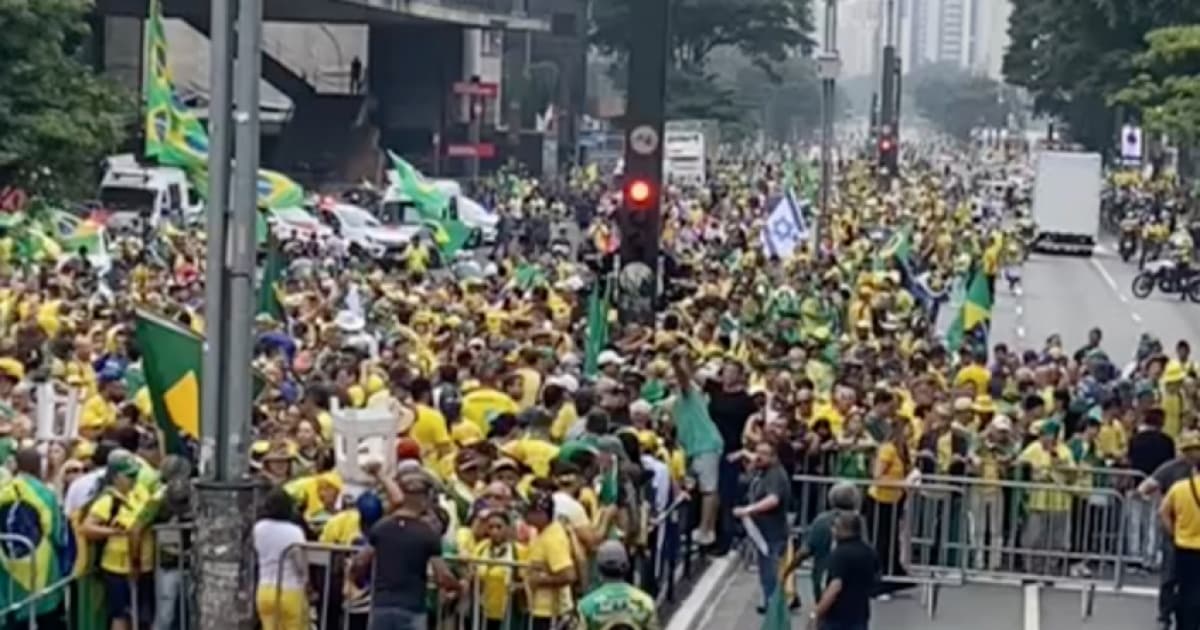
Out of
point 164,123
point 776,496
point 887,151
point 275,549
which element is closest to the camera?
point 275,549

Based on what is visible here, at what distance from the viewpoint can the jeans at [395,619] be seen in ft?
47.4

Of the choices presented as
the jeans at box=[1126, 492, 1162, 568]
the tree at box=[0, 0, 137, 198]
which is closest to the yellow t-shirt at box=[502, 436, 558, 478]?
the jeans at box=[1126, 492, 1162, 568]

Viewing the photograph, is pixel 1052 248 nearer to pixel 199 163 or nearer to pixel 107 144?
pixel 107 144

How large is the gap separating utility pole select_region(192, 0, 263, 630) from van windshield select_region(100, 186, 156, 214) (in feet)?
158

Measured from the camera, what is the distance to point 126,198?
206 ft

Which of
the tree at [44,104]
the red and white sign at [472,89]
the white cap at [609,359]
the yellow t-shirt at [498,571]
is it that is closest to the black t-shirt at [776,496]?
the yellow t-shirt at [498,571]

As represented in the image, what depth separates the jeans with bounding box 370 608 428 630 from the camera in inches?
569

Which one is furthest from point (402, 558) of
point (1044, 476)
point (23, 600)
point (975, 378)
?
point (975, 378)

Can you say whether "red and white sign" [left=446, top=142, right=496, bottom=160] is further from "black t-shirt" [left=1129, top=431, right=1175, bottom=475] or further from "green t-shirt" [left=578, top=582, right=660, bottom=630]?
"green t-shirt" [left=578, top=582, right=660, bottom=630]

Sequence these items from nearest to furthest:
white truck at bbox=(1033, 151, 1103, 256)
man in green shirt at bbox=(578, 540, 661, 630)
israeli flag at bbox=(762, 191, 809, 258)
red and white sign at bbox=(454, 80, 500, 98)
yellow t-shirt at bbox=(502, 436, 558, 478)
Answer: man in green shirt at bbox=(578, 540, 661, 630)
yellow t-shirt at bbox=(502, 436, 558, 478)
israeli flag at bbox=(762, 191, 809, 258)
white truck at bbox=(1033, 151, 1103, 256)
red and white sign at bbox=(454, 80, 500, 98)

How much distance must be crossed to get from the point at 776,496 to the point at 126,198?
1804 inches

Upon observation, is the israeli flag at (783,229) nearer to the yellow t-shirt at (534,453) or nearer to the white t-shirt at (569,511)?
the yellow t-shirt at (534,453)

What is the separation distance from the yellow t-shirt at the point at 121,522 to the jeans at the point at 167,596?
0.13m

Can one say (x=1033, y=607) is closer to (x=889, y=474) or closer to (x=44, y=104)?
(x=889, y=474)
